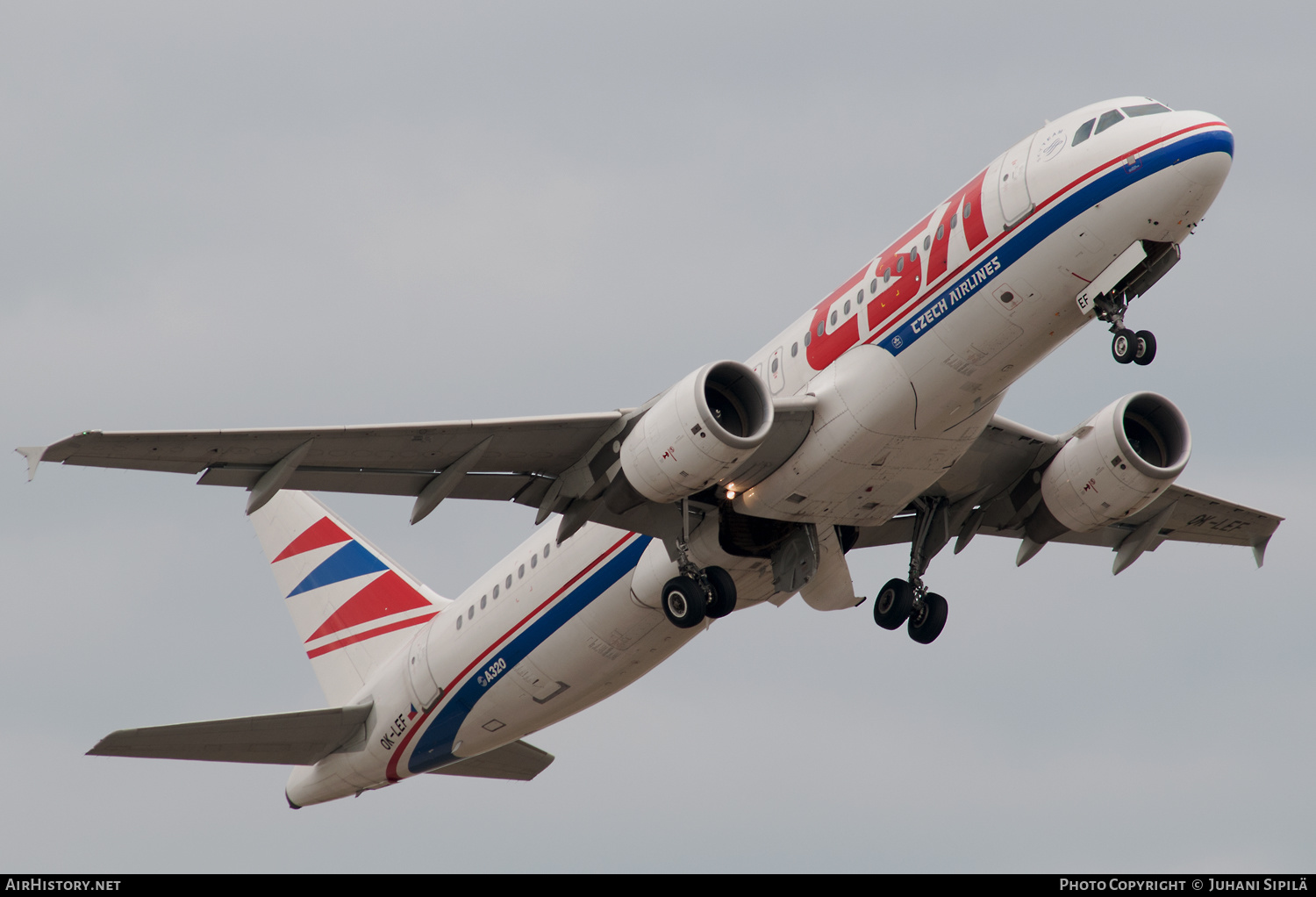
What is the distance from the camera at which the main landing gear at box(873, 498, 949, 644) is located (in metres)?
28.5

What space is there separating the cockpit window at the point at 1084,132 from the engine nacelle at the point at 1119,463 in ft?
19.7

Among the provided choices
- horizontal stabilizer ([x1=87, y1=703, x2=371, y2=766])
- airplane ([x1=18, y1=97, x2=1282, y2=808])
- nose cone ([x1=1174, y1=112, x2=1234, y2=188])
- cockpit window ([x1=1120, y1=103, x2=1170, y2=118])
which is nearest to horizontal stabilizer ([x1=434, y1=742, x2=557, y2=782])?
airplane ([x1=18, y1=97, x2=1282, y2=808])

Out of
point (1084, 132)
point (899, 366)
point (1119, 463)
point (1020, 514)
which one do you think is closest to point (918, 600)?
point (1020, 514)

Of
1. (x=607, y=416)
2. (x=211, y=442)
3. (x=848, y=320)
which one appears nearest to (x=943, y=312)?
(x=848, y=320)

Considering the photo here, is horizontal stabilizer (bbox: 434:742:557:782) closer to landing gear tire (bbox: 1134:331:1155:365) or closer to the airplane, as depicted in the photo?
the airplane

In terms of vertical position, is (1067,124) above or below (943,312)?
above

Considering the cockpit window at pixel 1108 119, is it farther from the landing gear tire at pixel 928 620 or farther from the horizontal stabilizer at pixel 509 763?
the horizontal stabilizer at pixel 509 763

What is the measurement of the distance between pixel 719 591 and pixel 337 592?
11.9 m

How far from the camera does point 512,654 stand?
93.7 ft

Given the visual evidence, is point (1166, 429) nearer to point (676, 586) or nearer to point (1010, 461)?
point (1010, 461)

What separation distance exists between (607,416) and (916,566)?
277 inches

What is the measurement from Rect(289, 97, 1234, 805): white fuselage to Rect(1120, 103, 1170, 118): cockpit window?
109 millimetres
